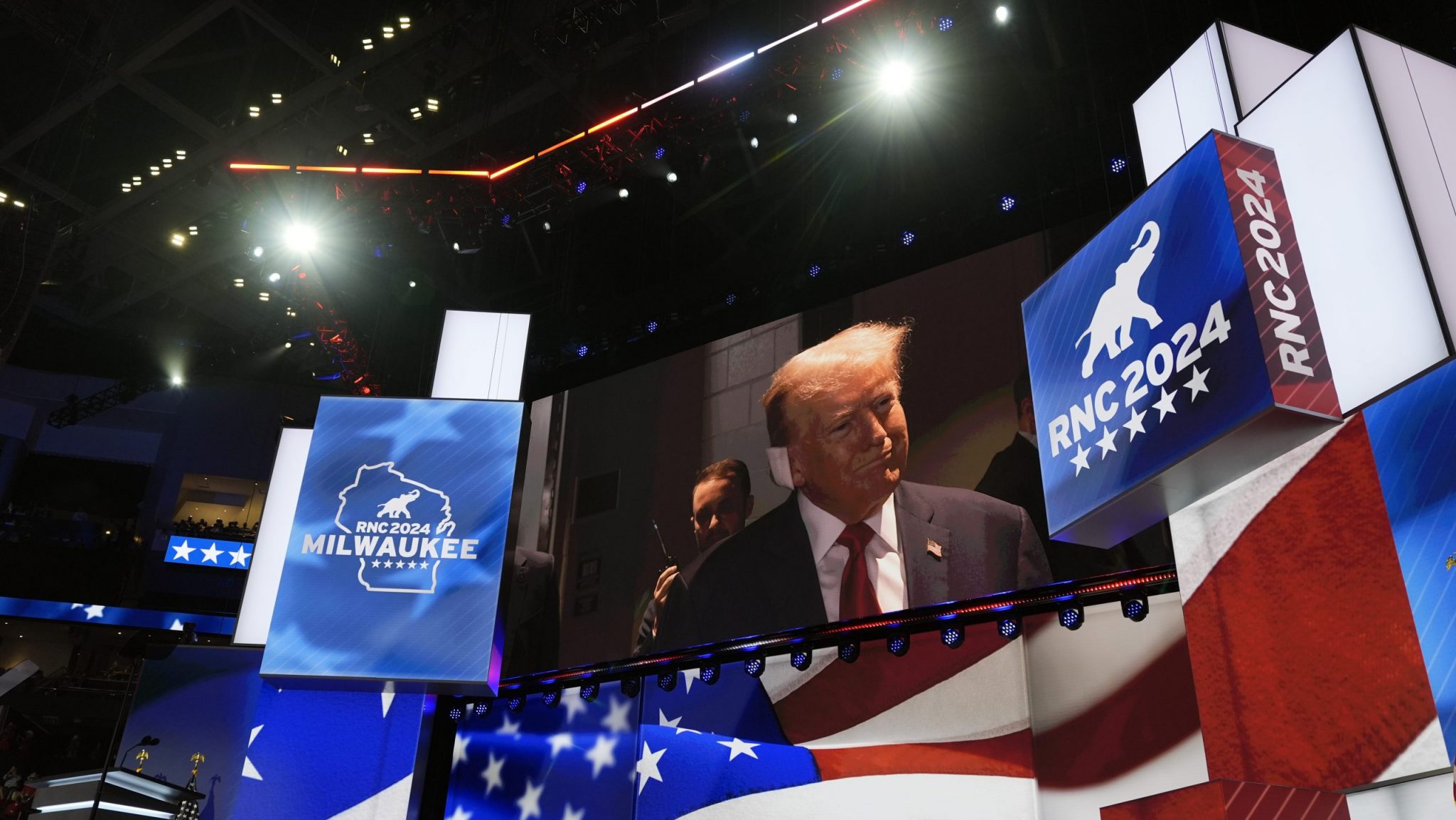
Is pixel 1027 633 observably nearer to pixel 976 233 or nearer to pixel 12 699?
pixel 976 233

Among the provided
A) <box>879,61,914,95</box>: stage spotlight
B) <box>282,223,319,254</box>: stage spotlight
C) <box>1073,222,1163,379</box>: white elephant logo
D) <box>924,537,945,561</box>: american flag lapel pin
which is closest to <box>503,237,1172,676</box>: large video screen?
<box>924,537,945,561</box>: american flag lapel pin

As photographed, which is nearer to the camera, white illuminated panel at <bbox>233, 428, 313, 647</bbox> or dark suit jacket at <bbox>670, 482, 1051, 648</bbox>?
dark suit jacket at <bbox>670, 482, 1051, 648</bbox>

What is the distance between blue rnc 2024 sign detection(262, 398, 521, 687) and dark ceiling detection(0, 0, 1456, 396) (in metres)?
2.32

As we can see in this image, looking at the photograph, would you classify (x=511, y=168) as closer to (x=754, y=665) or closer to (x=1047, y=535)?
(x=754, y=665)

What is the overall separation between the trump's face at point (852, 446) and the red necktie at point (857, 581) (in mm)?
114

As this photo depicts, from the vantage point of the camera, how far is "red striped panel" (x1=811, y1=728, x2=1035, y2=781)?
22.5 feet

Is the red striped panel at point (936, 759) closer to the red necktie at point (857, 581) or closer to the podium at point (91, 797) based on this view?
the red necktie at point (857, 581)

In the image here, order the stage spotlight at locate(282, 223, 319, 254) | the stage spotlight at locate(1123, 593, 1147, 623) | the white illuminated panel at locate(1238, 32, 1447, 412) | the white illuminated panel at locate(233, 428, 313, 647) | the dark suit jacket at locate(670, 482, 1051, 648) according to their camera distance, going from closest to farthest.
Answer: the white illuminated panel at locate(1238, 32, 1447, 412) < the stage spotlight at locate(1123, 593, 1147, 623) < the dark suit jacket at locate(670, 482, 1051, 648) < the white illuminated panel at locate(233, 428, 313, 647) < the stage spotlight at locate(282, 223, 319, 254)

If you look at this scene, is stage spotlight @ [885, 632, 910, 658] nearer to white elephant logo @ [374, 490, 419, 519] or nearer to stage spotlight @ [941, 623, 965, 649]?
stage spotlight @ [941, 623, 965, 649]

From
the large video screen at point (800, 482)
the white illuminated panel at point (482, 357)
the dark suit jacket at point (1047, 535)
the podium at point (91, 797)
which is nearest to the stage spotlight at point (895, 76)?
the large video screen at point (800, 482)

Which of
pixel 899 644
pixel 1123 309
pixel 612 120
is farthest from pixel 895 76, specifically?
pixel 1123 309

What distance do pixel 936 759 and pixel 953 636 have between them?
97cm

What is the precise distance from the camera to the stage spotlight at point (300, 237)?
9.49 m

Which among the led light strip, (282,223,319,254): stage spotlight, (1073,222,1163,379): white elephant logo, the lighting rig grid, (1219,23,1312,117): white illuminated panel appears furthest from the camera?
(282,223,319,254): stage spotlight
